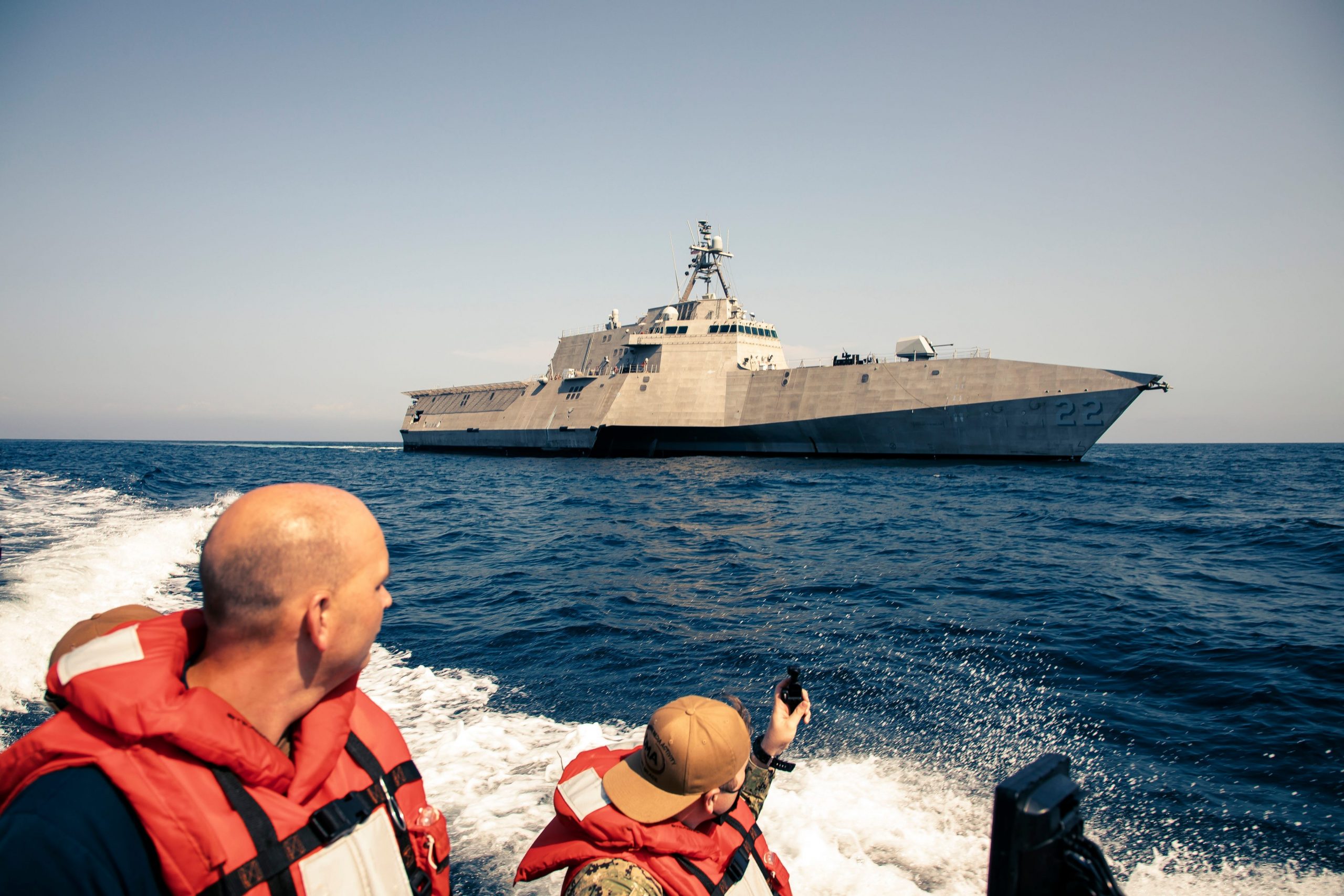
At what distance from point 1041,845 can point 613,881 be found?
3.78 ft

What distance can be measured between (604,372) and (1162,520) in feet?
96.9

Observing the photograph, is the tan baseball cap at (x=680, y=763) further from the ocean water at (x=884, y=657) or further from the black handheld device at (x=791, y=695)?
the ocean water at (x=884, y=657)

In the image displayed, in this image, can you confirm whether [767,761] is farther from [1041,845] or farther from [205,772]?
[205,772]

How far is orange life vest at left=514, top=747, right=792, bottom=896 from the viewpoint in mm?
1966

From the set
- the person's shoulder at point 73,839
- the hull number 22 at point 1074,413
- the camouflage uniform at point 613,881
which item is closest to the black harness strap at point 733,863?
the camouflage uniform at point 613,881

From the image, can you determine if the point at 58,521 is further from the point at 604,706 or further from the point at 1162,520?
the point at 1162,520

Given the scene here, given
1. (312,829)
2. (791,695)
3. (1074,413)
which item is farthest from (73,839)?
(1074,413)

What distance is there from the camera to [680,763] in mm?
1961

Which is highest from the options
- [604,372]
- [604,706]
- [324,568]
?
[604,372]

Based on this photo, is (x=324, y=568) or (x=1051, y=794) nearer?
(x=324, y=568)

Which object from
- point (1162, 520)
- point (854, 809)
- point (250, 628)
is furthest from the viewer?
point (1162, 520)

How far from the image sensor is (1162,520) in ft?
49.7

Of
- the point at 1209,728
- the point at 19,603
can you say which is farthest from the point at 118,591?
the point at 1209,728

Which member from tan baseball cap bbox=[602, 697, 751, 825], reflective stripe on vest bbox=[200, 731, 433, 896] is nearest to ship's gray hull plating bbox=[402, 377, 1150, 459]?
tan baseball cap bbox=[602, 697, 751, 825]
